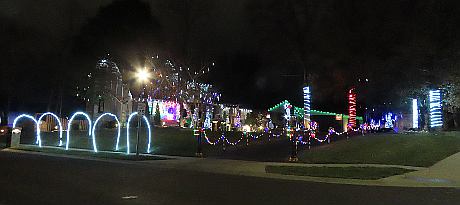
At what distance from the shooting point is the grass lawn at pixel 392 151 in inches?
824

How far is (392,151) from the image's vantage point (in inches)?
888

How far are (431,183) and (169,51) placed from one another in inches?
1101

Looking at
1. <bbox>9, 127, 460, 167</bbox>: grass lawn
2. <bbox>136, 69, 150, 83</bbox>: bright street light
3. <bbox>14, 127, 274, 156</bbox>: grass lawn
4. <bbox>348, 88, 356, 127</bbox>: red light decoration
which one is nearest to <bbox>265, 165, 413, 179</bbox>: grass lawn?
<bbox>9, 127, 460, 167</bbox>: grass lawn

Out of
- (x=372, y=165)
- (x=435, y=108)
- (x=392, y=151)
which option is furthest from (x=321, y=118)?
(x=372, y=165)

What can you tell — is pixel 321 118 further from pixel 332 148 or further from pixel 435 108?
pixel 332 148

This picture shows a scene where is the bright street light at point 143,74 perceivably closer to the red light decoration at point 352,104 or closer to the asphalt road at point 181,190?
the asphalt road at point 181,190

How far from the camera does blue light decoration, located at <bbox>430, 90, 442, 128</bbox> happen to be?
31.1m

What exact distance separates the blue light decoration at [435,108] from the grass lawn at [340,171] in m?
15.0

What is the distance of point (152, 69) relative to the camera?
124 feet

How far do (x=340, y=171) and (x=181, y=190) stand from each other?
7.65 meters

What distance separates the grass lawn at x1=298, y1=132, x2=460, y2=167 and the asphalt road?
7.30 metres

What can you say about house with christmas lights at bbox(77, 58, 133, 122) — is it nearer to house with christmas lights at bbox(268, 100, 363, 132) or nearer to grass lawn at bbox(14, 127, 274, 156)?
grass lawn at bbox(14, 127, 274, 156)

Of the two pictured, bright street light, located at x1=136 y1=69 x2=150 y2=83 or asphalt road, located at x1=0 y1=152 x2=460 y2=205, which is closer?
asphalt road, located at x1=0 y1=152 x2=460 y2=205

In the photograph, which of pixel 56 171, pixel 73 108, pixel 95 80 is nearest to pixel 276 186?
pixel 56 171
